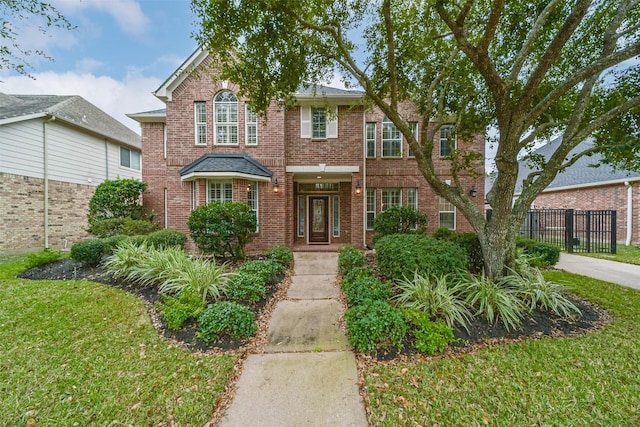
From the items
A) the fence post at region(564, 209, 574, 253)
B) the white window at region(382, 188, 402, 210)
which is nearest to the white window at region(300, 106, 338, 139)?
the white window at region(382, 188, 402, 210)

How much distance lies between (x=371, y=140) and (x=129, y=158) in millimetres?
14377

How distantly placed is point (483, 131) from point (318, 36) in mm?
5422

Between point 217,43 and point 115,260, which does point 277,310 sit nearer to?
point 115,260

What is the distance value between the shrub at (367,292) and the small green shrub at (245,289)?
175 cm

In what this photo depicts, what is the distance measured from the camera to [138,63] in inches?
472

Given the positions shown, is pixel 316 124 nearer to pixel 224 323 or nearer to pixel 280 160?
pixel 280 160

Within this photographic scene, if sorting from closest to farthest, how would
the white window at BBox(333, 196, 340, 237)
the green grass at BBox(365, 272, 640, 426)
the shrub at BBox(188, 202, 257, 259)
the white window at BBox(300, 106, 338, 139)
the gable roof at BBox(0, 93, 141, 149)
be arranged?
the green grass at BBox(365, 272, 640, 426) → the shrub at BBox(188, 202, 257, 259) → the white window at BBox(300, 106, 338, 139) → the gable roof at BBox(0, 93, 141, 149) → the white window at BBox(333, 196, 340, 237)

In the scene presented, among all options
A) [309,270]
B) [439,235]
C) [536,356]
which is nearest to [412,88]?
[439,235]

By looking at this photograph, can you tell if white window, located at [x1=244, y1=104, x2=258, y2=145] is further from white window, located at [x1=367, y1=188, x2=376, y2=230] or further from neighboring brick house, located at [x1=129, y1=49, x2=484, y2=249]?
white window, located at [x1=367, y1=188, x2=376, y2=230]

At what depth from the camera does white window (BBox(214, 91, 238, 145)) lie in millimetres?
9641

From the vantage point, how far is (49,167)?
414 inches

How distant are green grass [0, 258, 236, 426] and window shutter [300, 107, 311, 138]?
7.85 m

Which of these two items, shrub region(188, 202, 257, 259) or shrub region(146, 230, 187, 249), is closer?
shrub region(188, 202, 257, 259)

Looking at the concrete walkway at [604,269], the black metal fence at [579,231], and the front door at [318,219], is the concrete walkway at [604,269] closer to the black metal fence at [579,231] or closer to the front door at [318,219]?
the black metal fence at [579,231]
